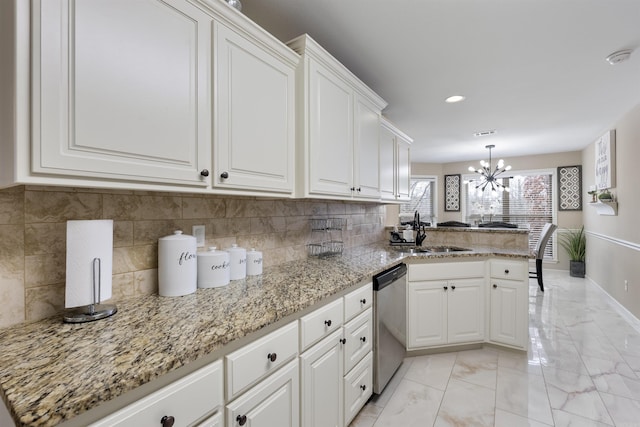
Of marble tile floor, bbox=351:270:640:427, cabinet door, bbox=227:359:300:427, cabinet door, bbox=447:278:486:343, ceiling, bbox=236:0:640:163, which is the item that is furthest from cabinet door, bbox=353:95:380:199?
marble tile floor, bbox=351:270:640:427

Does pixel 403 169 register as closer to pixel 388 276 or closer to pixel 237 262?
pixel 388 276

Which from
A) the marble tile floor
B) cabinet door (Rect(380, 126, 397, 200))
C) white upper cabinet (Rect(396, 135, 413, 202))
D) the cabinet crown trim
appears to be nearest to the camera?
the cabinet crown trim

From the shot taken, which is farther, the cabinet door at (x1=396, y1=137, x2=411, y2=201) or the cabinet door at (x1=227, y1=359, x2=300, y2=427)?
the cabinet door at (x1=396, y1=137, x2=411, y2=201)

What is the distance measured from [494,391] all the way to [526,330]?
2.52ft

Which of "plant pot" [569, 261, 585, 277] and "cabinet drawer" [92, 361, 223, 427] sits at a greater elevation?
"cabinet drawer" [92, 361, 223, 427]

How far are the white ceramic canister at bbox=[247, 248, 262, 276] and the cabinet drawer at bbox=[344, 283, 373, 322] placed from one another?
0.53m

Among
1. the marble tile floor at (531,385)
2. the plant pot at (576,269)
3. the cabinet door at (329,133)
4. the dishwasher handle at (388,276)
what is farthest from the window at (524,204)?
the cabinet door at (329,133)

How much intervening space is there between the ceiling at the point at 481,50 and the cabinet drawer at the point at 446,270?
163 cm

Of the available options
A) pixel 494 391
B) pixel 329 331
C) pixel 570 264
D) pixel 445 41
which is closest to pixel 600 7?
pixel 445 41

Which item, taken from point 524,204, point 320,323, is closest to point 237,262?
point 320,323

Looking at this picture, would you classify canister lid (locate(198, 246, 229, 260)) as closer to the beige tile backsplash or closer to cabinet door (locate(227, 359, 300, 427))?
the beige tile backsplash

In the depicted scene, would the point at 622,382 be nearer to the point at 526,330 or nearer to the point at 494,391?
the point at 526,330

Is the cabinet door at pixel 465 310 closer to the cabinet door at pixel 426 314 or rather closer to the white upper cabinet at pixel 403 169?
the cabinet door at pixel 426 314

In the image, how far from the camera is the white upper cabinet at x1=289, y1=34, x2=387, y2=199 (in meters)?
1.70
